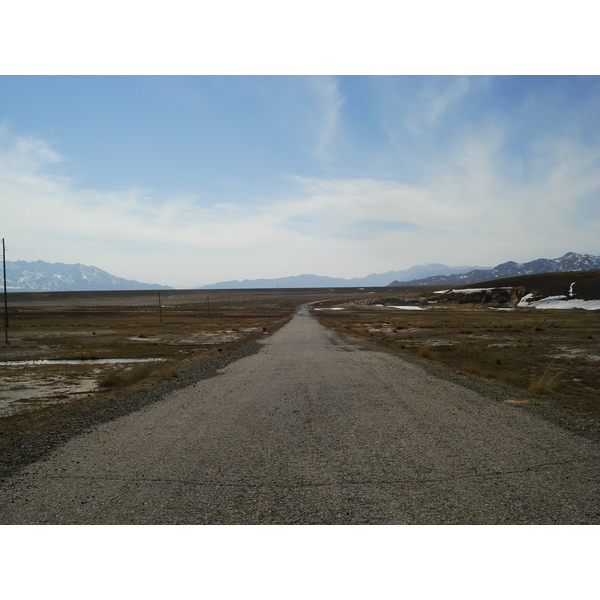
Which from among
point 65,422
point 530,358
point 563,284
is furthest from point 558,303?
point 65,422

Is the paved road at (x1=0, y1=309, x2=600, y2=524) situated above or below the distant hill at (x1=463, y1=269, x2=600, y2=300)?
below

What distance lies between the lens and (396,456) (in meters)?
6.05

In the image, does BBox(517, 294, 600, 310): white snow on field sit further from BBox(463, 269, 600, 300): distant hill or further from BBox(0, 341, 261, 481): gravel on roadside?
BBox(0, 341, 261, 481): gravel on roadside

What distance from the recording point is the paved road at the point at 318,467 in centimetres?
443

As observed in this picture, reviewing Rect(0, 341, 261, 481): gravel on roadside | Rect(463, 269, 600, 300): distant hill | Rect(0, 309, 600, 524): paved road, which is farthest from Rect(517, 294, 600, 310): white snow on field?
Rect(0, 341, 261, 481): gravel on roadside

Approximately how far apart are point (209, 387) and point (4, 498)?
7253 mm

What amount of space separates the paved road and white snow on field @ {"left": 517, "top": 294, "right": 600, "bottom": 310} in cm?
7031

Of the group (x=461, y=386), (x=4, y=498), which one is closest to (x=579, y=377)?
(x=461, y=386)

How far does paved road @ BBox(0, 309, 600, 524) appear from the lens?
4.43 meters

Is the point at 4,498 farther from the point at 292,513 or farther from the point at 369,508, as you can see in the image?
the point at 369,508

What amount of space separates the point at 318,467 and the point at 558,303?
83.0 meters

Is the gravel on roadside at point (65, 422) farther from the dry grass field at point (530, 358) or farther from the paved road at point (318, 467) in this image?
the dry grass field at point (530, 358)

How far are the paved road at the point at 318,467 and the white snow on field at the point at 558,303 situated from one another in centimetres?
7031

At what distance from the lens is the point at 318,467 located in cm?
569
